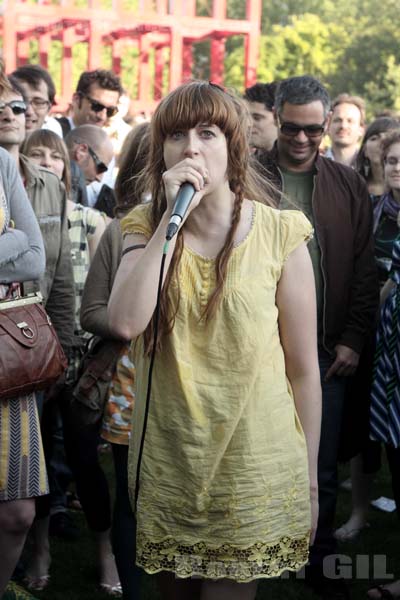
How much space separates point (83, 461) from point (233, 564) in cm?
184

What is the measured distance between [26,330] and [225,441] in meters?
1.13

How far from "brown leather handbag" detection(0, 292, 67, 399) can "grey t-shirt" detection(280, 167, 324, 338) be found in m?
1.43

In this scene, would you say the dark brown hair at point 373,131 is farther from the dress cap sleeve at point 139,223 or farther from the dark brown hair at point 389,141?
the dress cap sleeve at point 139,223

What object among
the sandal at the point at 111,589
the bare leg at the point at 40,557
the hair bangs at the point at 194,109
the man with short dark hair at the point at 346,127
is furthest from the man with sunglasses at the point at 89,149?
the hair bangs at the point at 194,109

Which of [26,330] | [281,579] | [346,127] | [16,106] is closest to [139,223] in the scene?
[26,330]

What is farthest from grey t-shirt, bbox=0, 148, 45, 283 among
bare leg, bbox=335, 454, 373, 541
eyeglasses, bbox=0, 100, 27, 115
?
bare leg, bbox=335, 454, 373, 541

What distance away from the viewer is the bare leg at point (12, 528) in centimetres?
364

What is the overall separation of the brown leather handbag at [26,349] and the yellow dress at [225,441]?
0.85 m

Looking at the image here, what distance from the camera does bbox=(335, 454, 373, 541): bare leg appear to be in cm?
553

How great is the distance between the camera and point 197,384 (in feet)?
9.27

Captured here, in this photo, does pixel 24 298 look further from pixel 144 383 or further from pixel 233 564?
pixel 233 564

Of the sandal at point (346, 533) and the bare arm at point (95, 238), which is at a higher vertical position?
the bare arm at point (95, 238)

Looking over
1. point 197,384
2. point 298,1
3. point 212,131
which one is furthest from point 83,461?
point 298,1

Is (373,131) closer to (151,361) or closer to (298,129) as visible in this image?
(298,129)
